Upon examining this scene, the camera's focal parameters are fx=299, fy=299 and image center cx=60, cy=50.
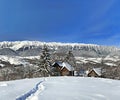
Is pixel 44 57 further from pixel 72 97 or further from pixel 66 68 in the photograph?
pixel 72 97

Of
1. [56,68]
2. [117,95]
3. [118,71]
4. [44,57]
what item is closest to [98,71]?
[118,71]

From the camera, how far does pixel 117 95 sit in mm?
16484

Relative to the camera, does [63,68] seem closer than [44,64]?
No

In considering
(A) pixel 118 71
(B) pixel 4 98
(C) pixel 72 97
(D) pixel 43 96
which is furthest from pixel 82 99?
(A) pixel 118 71

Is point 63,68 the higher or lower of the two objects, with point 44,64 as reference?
higher

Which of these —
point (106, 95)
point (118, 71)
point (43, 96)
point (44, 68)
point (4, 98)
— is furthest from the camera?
point (118, 71)

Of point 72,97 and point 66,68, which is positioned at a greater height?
point 66,68

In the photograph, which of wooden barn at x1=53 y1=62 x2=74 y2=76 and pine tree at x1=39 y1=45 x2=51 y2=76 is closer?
pine tree at x1=39 y1=45 x2=51 y2=76

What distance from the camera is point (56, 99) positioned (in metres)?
14.2

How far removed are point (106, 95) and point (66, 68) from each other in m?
64.6

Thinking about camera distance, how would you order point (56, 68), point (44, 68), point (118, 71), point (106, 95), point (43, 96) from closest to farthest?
point (43, 96) < point (106, 95) < point (44, 68) < point (56, 68) < point (118, 71)

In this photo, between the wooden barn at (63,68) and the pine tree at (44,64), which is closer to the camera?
the pine tree at (44,64)

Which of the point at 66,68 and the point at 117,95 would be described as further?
the point at 66,68

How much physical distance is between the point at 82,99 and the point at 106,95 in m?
2.27
